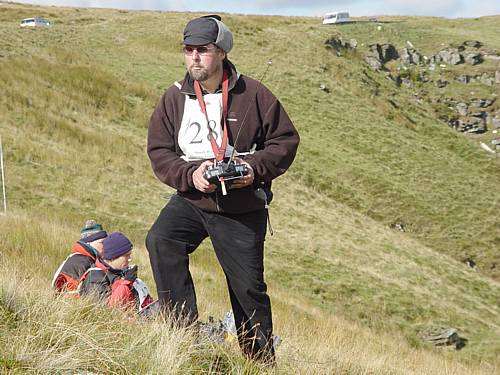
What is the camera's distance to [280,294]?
11984mm

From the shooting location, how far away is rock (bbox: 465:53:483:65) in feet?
208

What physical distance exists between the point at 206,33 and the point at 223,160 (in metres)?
0.80

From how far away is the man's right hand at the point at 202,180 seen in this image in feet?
12.6

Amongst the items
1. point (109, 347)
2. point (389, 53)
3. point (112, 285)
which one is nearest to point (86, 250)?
point (112, 285)

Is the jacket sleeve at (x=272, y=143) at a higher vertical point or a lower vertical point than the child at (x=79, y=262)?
higher

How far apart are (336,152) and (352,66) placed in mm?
15726

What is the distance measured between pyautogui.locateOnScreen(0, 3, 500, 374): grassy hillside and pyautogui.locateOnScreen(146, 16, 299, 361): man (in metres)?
0.47

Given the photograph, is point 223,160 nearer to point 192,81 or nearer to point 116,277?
point 192,81

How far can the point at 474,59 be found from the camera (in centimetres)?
6344

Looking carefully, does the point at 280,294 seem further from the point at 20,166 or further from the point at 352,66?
the point at 352,66

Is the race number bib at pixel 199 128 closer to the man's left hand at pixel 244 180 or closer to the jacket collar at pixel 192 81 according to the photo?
Result: the jacket collar at pixel 192 81

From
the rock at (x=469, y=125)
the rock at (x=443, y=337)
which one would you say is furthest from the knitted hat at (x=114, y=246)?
the rock at (x=469, y=125)

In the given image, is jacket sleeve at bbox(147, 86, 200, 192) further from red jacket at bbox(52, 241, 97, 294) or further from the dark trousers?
red jacket at bbox(52, 241, 97, 294)

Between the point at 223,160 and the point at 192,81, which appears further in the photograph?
the point at 192,81
